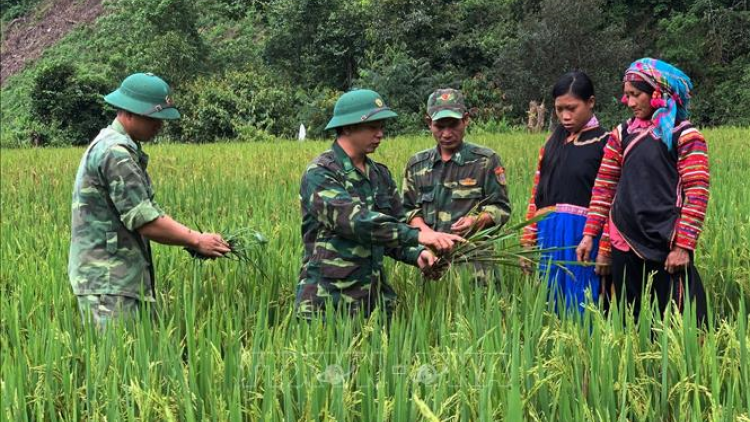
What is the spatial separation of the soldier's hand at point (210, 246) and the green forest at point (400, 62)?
621 inches

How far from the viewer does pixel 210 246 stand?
2.67 metres

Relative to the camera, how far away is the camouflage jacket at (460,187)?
300 cm

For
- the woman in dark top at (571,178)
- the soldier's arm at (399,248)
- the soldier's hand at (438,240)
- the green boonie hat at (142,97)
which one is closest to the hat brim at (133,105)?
the green boonie hat at (142,97)

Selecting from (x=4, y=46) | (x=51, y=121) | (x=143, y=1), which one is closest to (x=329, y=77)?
(x=143, y=1)

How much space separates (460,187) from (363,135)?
634 millimetres

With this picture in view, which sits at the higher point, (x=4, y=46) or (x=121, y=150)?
(x=4, y=46)

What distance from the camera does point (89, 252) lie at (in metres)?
2.54

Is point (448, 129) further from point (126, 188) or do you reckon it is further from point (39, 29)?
point (39, 29)

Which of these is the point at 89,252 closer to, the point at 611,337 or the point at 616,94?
the point at 611,337

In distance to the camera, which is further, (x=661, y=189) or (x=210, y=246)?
(x=210, y=246)

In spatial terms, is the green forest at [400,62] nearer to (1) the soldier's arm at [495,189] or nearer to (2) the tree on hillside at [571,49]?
(2) the tree on hillside at [571,49]

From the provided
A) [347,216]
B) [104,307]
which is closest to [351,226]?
[347,216]

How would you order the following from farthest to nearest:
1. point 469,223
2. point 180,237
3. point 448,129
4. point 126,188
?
point 448,129 → point 469,223 → point 180,237 → point 126,188

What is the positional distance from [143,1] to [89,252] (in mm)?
24639
